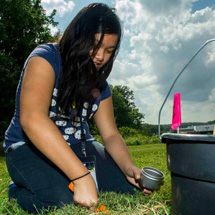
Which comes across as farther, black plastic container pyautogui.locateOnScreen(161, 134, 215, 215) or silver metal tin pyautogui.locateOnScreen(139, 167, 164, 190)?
silver metal tin pyautogui.locateOnScreen(139, 167, 164, 190)

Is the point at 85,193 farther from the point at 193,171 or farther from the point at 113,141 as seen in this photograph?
the point at 113,141

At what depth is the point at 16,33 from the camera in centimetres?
1385

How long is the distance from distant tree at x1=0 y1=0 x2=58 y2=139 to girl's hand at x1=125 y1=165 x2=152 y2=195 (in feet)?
35.7

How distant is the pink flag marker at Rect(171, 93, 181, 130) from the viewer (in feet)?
4.60

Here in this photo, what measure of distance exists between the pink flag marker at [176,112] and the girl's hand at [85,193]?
1.79 feet

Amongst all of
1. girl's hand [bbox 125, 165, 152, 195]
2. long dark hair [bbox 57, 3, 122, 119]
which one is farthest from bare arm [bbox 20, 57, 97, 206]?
girl's hand [bbox 125, 165, 152, 195]

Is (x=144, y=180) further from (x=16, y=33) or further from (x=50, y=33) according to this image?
(x=50, y=33)

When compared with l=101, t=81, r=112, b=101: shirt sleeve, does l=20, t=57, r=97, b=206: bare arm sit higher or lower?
lower

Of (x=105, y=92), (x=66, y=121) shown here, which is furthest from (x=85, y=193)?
(x=105, y=92)

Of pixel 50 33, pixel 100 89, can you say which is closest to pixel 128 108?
pixel 50 33

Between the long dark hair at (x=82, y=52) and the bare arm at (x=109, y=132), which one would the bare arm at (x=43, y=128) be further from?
the bare arm at (x=109, y=132)

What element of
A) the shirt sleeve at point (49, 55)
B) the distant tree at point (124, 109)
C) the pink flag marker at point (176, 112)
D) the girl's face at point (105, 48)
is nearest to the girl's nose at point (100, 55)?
the girl's face at point (105, 48)

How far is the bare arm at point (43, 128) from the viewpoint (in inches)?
62.8

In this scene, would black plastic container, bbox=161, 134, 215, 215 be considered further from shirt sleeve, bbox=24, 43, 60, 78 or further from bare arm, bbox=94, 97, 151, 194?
shirt sleeve, bbox=24, 43, 60, 78
